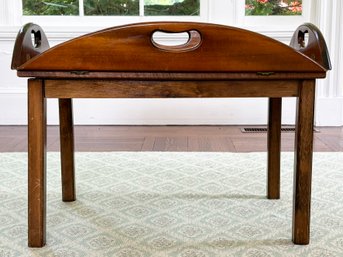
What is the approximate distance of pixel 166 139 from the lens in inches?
96.4

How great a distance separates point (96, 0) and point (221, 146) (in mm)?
1471

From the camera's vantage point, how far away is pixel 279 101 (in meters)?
1.33

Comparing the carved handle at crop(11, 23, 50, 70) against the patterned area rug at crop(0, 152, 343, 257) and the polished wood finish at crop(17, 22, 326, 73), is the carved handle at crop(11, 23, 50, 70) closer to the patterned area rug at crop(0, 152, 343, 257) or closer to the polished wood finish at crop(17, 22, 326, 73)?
the polished wood finish at crop(17, 22, 326, 73)

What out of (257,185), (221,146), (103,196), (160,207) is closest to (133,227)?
(160,207)

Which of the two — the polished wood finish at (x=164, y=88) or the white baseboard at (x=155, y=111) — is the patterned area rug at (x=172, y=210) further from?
the white baseboard at (x=155, y=111)

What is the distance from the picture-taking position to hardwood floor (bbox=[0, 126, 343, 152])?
2.22 m

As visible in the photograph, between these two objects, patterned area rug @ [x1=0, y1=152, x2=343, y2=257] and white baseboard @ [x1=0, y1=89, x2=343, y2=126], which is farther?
white baseboard @ [x1=0, y1=89, x2=343, y2=126]

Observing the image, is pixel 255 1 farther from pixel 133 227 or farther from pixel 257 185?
pixel 133 227

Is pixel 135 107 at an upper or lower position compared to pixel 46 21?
lower

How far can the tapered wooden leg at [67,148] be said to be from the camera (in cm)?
133

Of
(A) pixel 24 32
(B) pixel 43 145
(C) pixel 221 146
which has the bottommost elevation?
(C) pixel 221 146

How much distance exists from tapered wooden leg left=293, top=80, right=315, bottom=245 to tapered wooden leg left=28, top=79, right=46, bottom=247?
608 millimetres

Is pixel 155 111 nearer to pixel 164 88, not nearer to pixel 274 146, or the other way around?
pixel 274 146

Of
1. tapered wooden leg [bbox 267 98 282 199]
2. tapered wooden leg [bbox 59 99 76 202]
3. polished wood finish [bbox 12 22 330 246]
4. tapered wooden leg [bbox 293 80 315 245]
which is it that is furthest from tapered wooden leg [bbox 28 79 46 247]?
tapered wooden leg [bbox 267 98 282 199]
